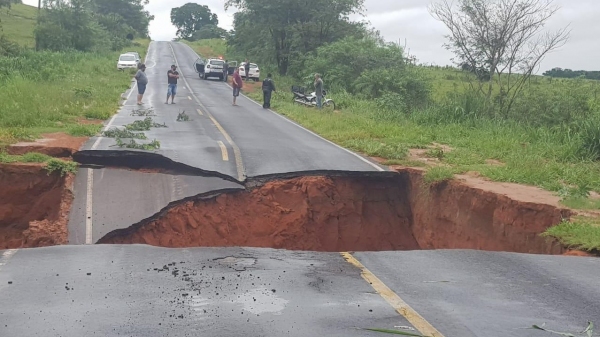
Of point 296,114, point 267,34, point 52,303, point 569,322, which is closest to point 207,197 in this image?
point 52,303

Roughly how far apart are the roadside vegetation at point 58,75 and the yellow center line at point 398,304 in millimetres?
8672

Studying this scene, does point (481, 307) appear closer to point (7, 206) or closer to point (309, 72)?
point (7, 206)

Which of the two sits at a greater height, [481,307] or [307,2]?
[307,2]

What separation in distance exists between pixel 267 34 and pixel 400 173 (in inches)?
1376

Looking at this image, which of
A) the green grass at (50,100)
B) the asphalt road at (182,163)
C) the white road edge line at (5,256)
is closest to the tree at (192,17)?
the green grass at (50,100)

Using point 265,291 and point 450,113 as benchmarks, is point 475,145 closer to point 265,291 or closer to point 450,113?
point 450,113

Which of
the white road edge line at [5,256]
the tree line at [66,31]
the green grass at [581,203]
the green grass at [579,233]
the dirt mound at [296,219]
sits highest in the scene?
the tree line at [66,31]

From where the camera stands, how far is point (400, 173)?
13109 mm

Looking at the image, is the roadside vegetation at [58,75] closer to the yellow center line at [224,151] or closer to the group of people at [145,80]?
the group of people at [145,80]

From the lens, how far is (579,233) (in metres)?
8.72

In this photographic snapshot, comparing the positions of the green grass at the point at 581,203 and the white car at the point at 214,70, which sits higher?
the white car at the point at 214,70

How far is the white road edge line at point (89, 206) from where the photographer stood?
9320 mm

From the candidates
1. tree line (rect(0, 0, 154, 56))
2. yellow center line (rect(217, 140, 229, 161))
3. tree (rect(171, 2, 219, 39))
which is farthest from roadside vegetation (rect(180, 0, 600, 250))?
tree (rect(171, 2, 219, 39))

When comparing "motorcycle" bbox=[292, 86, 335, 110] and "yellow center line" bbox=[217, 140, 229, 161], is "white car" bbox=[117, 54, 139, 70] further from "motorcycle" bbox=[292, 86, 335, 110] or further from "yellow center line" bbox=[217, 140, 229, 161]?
"yellow center line" bbox=[217, 140, 229, 161]
